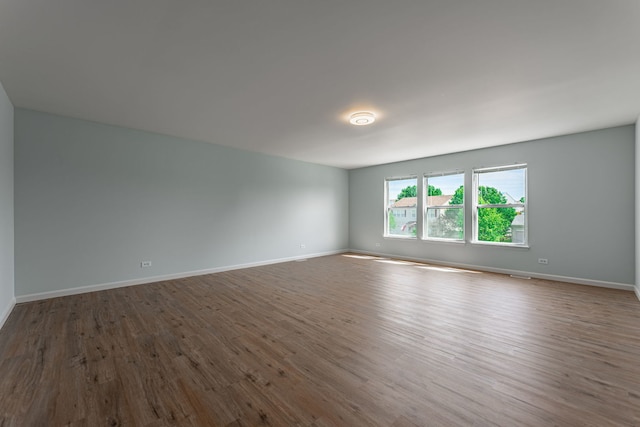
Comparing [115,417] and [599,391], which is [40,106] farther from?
[599,391]

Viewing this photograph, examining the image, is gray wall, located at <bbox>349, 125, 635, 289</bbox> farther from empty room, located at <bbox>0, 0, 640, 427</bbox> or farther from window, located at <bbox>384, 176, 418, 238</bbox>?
window, located at <bbox>384, 176, 418, 238</bbox>

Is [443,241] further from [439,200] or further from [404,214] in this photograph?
[404,214]

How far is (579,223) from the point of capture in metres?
4.55

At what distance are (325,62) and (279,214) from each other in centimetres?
449

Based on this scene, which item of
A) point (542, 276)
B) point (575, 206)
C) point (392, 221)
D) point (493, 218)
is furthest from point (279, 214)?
point (575, 206)

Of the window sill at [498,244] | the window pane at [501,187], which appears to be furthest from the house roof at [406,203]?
the window sill at [498,244]

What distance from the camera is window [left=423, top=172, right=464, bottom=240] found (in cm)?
604

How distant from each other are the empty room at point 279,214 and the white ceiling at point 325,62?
3cm

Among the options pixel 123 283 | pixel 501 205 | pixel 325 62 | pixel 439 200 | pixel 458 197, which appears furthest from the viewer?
pixel 439 200

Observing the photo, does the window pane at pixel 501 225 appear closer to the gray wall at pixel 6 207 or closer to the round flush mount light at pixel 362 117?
the round flush mount light at pixel 362 117

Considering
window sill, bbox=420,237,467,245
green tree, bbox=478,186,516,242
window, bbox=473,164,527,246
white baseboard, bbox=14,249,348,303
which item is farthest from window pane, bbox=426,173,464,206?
white baseboard, bbox=14,249,348,303

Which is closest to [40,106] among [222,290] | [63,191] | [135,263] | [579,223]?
[63,191]

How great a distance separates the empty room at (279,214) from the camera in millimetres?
1792

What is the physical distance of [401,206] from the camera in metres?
7.14
